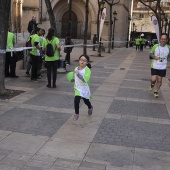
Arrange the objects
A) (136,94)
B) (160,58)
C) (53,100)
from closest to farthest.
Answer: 1. (53,100)
2. (160,58)
3. (136,94)

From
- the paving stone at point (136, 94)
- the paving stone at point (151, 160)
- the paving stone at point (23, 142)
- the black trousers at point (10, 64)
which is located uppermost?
the black trousers at point (10, 64)

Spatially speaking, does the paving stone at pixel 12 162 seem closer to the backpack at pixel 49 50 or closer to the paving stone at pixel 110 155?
the paving stone at pixel 110 155

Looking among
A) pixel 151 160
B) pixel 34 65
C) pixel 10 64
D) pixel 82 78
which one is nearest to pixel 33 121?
pixel 82 78

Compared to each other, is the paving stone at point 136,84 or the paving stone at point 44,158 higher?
the paving stone at point 136,84

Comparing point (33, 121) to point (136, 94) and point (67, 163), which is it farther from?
point (136, 94)

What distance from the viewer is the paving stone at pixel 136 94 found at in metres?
9.10

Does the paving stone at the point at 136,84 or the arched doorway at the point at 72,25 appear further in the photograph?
the arched doorway at the point at 72,25

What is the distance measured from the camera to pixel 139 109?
24.8ft

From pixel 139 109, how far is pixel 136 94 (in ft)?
6.25

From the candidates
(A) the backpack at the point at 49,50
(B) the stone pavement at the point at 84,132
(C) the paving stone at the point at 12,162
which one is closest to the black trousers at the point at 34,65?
(A) the backpack at the point at 49,50

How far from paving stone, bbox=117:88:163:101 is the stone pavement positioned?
3 centimetres

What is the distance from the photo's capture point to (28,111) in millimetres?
6879

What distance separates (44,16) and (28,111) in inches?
1570

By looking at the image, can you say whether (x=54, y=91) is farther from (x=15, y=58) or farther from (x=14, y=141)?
(x=14, y=141)
